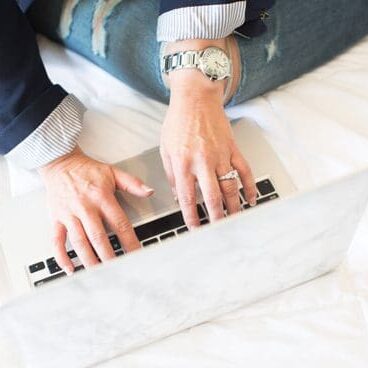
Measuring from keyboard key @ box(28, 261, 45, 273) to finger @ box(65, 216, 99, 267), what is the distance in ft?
0.14

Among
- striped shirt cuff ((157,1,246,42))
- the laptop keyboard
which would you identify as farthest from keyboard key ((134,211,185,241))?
striped shirt cuff ((157,1,246,42))

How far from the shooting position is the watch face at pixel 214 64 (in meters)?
0.70

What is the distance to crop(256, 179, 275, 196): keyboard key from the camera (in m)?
0.68

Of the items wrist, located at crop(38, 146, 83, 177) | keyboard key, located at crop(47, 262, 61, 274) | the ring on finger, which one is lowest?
keyboard key, located at crop(47, 262, 61, 274)

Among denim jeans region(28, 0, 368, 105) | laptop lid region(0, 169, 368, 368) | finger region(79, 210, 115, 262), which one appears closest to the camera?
laptop lid region(0, 169, 368, 368)

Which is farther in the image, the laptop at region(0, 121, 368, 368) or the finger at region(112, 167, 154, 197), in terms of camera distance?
the finger at region(112, 167, 154, 197)

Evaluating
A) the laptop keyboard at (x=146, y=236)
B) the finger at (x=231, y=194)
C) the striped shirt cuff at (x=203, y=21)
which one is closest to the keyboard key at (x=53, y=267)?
the laptop keyboard at (x=146, y=236)

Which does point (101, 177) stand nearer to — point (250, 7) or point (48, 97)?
point (48, 97)

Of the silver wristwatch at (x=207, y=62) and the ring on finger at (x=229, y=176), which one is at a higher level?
the silver wristwatch at (x=207, y=62)

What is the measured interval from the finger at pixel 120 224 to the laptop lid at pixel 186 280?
9 centimetres

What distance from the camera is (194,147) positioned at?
66 cm

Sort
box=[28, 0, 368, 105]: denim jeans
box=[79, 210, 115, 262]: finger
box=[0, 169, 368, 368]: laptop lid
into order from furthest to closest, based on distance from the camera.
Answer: box=[28, 0, 368, 105]: denim jeans, box=[79, 210, 115, 262]: finger, box=[0, 169, 368, 368]: laptop lid

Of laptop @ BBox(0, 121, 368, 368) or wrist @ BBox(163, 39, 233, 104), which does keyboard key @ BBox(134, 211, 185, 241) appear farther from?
wrist @ BBox(163, 39, 233, 104)

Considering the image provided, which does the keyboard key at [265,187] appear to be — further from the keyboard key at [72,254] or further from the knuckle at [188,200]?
the keyboard key at [72,254]
